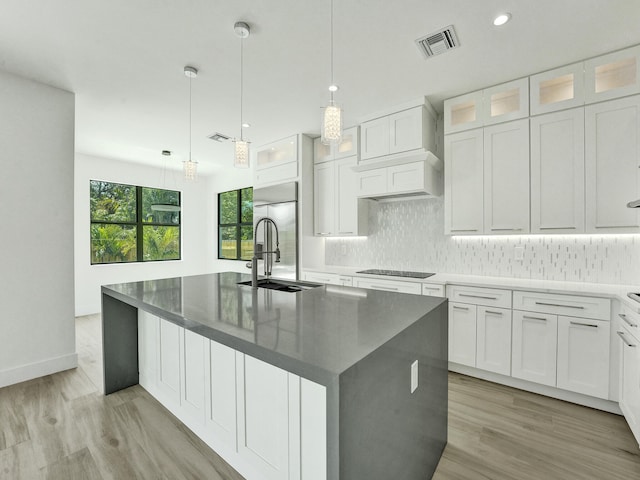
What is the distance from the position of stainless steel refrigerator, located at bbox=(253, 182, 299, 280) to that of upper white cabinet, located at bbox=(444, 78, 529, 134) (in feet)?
6.88

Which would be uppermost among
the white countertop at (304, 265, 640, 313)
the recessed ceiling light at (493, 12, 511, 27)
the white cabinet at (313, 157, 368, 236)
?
the recessed ceiling light at (493, 12, 511, 27)

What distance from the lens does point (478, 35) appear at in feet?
7.09

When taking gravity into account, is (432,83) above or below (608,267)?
above

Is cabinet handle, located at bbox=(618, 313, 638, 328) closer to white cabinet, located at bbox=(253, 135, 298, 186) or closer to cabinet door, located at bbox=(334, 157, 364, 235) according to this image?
cabinet door, located at bbox=(334, 157, 364, 235)

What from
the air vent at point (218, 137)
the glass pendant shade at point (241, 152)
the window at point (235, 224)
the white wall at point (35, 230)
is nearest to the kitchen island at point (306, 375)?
the glass pendant shade at point (241, 152)

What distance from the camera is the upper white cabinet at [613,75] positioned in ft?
7.50

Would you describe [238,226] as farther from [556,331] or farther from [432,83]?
[556,331]

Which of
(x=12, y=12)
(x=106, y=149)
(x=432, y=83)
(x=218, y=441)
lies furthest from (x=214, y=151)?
(x=218, y=441)

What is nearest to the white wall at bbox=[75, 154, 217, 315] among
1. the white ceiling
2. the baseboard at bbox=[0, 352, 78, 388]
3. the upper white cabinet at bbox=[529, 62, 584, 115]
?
the white ceiling

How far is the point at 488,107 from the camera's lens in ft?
9.52

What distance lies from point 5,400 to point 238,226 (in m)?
4.36

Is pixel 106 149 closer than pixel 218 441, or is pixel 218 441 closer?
pixel 218 441

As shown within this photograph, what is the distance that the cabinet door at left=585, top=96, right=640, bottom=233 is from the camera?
90.0 inches

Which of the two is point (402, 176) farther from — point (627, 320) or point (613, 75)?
point (627, 320)
